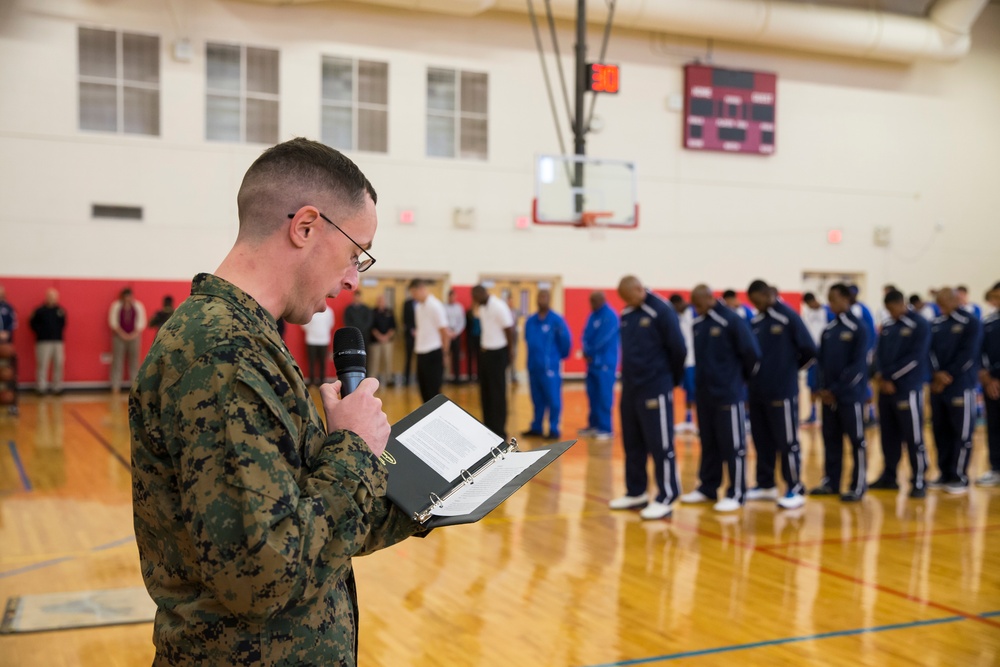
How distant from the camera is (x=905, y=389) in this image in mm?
8234

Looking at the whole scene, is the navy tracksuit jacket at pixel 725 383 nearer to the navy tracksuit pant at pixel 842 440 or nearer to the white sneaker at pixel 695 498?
the white sneaker at pixel 695 498

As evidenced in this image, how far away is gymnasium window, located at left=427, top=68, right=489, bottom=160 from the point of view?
1739cm

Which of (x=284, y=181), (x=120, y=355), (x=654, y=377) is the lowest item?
(x=120, y=355)

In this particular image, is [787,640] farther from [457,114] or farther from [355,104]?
[457,114]

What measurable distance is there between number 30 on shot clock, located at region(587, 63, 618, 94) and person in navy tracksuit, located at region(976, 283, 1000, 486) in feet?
14.3

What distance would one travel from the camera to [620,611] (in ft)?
15.6

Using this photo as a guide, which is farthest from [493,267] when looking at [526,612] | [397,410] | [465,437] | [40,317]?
[465,437]

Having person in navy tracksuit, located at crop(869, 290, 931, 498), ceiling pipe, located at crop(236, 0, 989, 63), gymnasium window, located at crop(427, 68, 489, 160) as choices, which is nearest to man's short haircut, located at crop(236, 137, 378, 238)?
person in navy tracksuit, located at crop(869, 290, 931, 498)

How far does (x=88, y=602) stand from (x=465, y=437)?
3.59m

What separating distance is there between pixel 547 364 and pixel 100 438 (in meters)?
5.24

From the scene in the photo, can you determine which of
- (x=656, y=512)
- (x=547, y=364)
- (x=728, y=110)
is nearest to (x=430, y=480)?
(x=656, y=512)

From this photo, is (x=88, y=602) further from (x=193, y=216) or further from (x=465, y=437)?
(x=193, y=216)

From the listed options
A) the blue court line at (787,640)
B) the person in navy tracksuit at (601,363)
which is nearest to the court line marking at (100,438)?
the person in navy tracksuit at (601,363)

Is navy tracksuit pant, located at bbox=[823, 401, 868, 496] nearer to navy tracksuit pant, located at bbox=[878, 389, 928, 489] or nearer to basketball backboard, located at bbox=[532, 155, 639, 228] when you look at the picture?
navy tracksuit pant, located at bbox=[878, 389, 928, 489]
